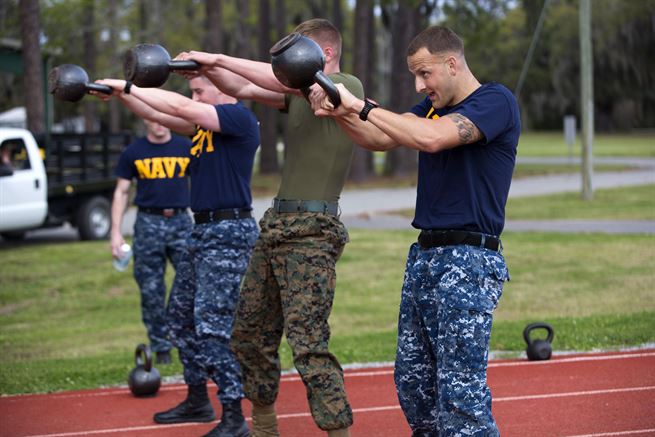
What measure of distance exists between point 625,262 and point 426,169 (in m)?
11.2

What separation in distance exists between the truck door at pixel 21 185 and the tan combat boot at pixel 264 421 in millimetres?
12372

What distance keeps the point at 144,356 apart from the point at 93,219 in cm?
1214

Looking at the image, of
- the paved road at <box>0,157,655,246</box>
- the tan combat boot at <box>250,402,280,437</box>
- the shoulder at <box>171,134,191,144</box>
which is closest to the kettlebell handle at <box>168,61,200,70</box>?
the tan combat boot at <box>250,402,280,437</box>

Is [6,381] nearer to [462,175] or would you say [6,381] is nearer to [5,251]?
[462,175]

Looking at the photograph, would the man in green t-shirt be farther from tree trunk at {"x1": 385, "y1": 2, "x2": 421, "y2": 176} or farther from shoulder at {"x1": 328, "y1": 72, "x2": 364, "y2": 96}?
tree trunk at {"x1": 385, "y1": 2, "x2": 421, "y2": 176}

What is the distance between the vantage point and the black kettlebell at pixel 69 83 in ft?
19.7

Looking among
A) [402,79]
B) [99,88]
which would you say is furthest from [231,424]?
[402,79]

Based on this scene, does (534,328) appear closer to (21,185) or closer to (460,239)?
(460,239)

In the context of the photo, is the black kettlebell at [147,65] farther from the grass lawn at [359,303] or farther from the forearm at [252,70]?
the grass lawn at [359,303]

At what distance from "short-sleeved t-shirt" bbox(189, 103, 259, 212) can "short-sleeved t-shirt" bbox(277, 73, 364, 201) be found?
899 mm

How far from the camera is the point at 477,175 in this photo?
16.8 ft

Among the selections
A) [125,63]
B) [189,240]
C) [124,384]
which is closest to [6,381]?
[124,384]

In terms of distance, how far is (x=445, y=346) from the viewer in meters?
5.07

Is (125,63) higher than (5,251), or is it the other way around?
(125,63)
